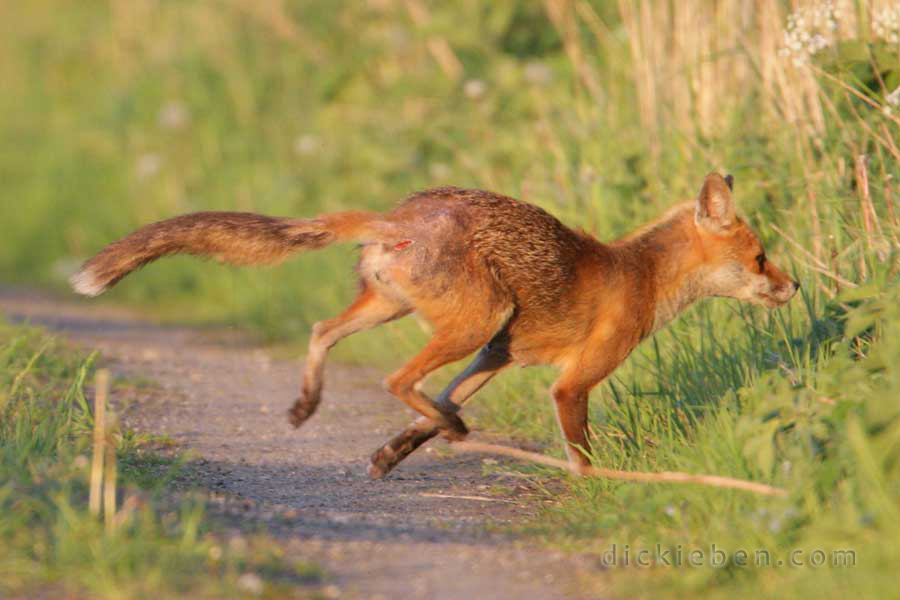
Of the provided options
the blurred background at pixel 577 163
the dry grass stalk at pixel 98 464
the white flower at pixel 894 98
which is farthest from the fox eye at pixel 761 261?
the dry grass stalk at pixel 98 464

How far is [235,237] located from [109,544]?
6.27ft

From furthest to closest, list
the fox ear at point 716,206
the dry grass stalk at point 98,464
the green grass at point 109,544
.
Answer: the fox ear at point 716,206 < the dry grass stalk at point 98,464 < the green grass at point 109,544

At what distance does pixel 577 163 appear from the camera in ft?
27.3

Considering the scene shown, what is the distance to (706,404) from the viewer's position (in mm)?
5332

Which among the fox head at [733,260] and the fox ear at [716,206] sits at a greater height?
the fox ear at [716,206]

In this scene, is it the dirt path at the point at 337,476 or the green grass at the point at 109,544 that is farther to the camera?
the dirt path at the point at 337,476

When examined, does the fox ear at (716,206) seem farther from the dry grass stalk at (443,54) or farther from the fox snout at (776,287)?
the dry grass stalk at (443,54)

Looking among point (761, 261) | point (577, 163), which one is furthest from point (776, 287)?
point (577, 163)

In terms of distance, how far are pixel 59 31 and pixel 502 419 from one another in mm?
9587

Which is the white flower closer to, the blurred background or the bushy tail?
the blurred background

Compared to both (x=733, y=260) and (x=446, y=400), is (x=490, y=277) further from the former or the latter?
(x=733, y=260)

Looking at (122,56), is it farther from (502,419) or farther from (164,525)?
(164,525)

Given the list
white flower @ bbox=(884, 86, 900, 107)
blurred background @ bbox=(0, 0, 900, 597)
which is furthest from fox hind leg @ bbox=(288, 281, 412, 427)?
white flower @ bbox=(884, 86, 900, 107)

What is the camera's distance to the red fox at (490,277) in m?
5.37
